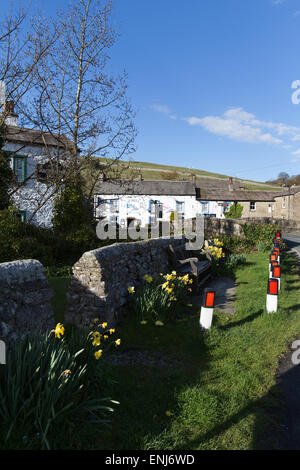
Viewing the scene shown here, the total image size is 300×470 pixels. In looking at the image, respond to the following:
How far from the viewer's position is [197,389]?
3865 millimetres

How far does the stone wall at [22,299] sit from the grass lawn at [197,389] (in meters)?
1.12

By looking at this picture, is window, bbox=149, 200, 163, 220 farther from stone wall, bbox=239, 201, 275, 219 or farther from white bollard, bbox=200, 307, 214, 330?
white bollard, bbox=200, 307, 214, 330

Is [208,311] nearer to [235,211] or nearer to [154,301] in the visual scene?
[154,301]

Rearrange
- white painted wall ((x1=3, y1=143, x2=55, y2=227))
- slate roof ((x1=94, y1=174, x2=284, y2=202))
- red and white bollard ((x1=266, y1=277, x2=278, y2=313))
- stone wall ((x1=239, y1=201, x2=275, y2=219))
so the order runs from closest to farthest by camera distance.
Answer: red and white bollard ((x1=266, y1=277, x2=278, y2=313))
white painted wall ((x1=3, y1=143, x2=55, y2=227))
slate roof ((x1=94, y1=174, x2=284, y2=202))
stone wall ((x1=239, y1=201, x2=275, y2=219))

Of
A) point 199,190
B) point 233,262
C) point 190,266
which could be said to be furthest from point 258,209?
point 190,266

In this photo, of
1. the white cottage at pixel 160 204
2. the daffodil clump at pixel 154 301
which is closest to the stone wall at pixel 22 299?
the daffodil clump at pixel 154 301

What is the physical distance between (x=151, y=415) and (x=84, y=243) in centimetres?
1066

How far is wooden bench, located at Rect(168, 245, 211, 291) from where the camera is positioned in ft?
29.5

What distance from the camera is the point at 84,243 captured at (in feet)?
44.7

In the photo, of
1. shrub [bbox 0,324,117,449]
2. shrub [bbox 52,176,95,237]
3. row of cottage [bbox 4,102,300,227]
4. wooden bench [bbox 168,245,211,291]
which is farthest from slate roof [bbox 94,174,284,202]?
shrub [bbox 0,324,117,449]

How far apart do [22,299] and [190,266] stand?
6.64 m

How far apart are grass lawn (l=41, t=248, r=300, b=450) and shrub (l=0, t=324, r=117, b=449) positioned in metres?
0.20

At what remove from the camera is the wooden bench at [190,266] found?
29.5ft
